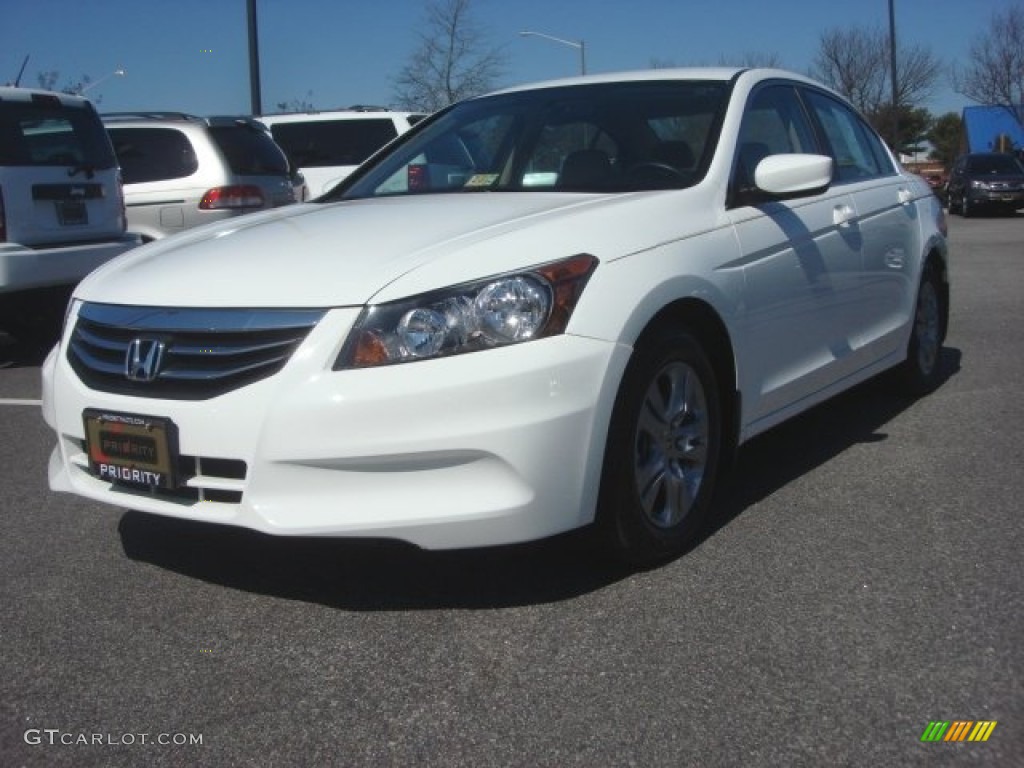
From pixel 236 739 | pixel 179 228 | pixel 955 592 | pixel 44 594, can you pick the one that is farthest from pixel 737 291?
pixel 179 228

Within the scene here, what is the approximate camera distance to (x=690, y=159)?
163 inches

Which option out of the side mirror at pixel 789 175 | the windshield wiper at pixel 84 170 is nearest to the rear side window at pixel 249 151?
the windshield wiper at pixel 84 170

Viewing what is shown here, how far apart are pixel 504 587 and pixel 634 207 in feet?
4.05

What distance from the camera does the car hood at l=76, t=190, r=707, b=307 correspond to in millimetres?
3145

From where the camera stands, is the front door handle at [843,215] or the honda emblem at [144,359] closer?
the honda emblem at [144,359]

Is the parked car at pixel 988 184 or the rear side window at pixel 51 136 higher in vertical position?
the rear side window at pixel 51 136

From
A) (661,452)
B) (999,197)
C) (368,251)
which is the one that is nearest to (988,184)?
(999,197)

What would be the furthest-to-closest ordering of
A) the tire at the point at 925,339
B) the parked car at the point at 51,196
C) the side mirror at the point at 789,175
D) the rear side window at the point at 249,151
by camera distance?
the rear side window at the point at 249,151 < the parked car at the point at 51,196 < the tire at the point at 925,339 < the side mirror at the point at 789,175

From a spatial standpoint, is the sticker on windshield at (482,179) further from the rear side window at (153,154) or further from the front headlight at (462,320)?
the rear side window at (153,154)

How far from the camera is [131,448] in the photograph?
328 centimetres

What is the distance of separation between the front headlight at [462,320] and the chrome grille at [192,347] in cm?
17

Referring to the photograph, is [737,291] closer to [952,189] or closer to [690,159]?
[690,159]

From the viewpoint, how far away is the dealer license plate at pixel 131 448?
3.18 meters

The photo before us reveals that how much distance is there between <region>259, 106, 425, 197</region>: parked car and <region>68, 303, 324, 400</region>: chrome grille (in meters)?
9.02
